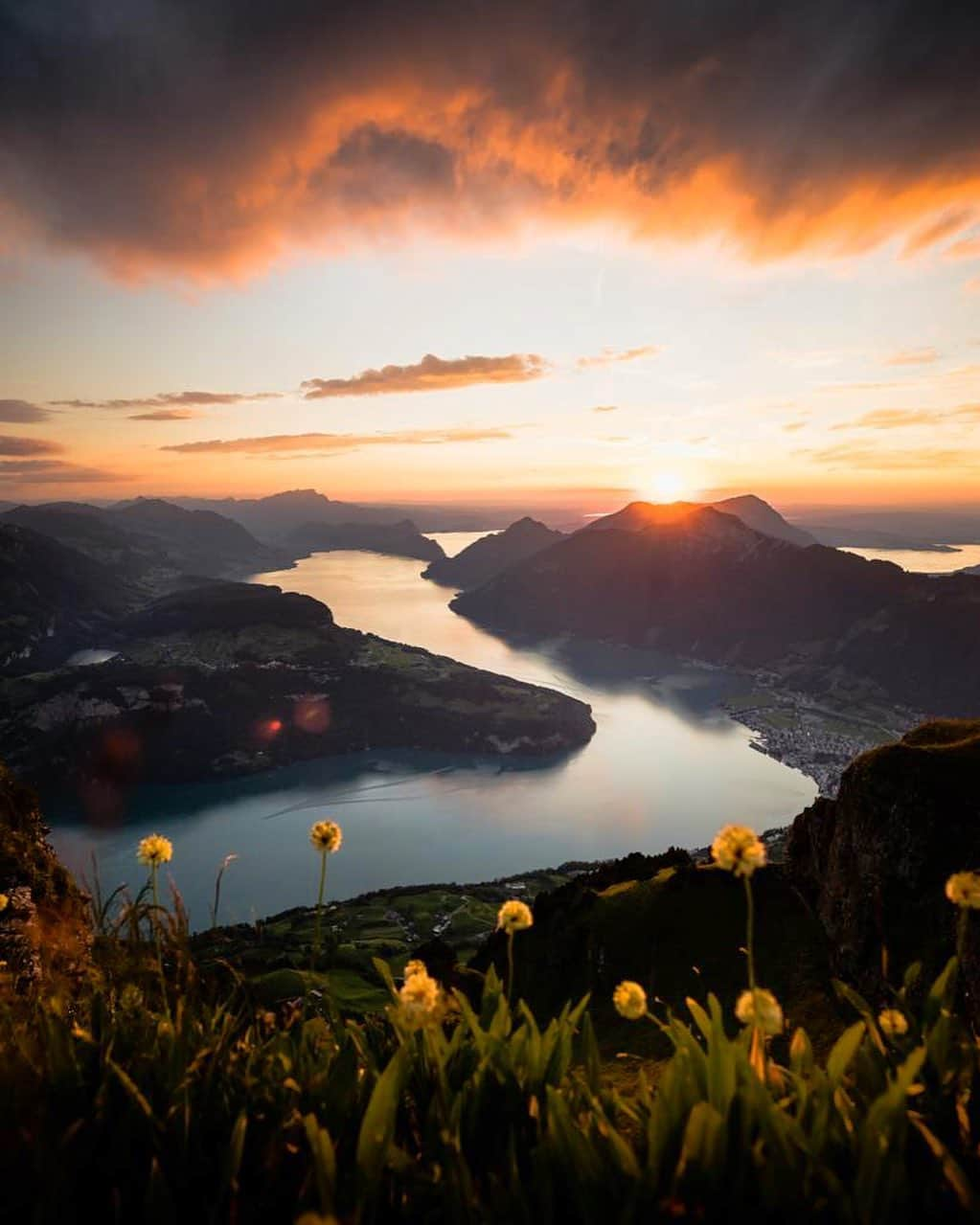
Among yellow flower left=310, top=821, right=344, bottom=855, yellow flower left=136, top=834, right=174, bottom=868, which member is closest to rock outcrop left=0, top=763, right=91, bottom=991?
yellow flower left=136, top=834, right=174, bottom=868

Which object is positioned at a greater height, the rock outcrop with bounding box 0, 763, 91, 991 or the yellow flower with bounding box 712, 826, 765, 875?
the yellow flower with bounding box 712, 826, 765, 875

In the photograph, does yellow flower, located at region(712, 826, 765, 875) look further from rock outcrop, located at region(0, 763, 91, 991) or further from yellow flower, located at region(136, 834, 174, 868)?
rock outcrop, located at region(0, 763, 91, 991)

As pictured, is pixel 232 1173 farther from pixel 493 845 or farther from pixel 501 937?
pixel 493 845

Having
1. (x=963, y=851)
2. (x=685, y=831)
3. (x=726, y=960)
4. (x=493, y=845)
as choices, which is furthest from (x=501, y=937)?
(x=685, y=831)

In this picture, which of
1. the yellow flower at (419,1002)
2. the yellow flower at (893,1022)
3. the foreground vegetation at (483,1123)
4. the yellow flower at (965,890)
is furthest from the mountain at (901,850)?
the yellow flower at (419,1002)

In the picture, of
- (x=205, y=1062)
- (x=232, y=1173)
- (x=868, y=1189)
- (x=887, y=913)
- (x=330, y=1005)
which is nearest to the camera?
(x=868, y=1189)

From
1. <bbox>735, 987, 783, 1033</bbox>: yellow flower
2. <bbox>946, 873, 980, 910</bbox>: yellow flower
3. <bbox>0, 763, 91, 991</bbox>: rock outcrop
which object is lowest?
<bbox>0, 763, 91, 991</bbox>: rock outcrop
